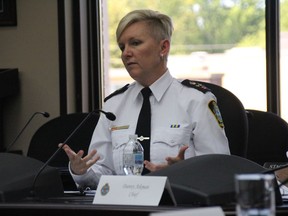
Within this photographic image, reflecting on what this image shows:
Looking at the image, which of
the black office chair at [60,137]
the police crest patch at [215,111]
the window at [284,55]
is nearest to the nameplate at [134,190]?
the police crest patch at [215,111]

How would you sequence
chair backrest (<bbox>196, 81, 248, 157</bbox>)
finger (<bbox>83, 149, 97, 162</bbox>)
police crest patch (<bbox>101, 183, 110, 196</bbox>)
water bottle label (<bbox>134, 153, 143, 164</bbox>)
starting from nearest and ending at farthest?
police crest patch (<bbox>101, 183, 110, 196</bbox>), finger (<bbox>83, 149, 97, 162</bbox>), water bottle label (<bbox>134, 153, 143, 164</bbox>), chair backrest (<bbox>196, 81, 248, 157</bbox>)

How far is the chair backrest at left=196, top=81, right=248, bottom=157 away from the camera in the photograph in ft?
10.7

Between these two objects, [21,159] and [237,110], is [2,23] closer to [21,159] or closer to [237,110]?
[237,110]

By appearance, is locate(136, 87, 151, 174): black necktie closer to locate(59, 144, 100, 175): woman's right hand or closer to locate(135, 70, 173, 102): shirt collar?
locate(135, 70, 173, 102): shirt collar

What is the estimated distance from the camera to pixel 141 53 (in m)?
3.08

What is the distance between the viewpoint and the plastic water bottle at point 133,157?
2.80m

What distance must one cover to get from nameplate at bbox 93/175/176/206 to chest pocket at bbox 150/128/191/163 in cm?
94

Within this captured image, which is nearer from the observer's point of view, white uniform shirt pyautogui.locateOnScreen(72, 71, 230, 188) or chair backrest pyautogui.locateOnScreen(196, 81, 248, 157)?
white uniform shirt pyautogui.locateOnScreen(72, 71, 230, 188)

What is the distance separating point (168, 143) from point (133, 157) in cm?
18

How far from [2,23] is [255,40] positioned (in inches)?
63.5

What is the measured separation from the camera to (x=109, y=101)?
3242 mm

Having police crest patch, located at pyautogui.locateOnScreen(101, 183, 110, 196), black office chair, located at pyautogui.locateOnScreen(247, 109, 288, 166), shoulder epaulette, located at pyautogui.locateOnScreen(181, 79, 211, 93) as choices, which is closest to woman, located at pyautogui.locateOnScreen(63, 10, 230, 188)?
shoulder epaulette, located at pyautogui.locateOnScreen(181, 79, 211, 93)

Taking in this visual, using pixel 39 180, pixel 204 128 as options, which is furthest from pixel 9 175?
pixel 204 128

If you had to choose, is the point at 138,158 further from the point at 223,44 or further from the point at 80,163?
the point at 223,44
